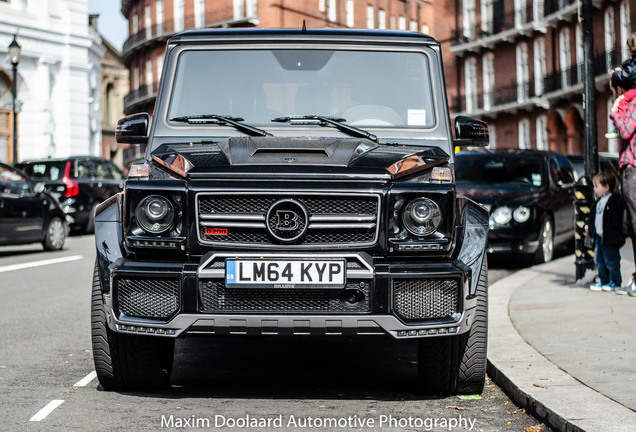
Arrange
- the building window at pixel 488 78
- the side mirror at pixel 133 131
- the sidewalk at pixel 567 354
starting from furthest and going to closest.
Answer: the building window at pixel 488 78 → the side mirror at pixel 133 131 → the sidewalk at pixel 567 354

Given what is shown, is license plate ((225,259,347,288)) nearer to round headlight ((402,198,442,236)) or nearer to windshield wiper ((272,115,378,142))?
round headlight ((402,198,442,236))

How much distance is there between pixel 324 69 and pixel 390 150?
0.93 m

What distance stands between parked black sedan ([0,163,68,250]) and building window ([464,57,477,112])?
42647mm

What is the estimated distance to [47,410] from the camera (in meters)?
5.47

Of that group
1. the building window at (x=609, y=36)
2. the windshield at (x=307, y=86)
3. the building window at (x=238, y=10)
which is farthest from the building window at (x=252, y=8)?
the windshield at (x=307, y=86)

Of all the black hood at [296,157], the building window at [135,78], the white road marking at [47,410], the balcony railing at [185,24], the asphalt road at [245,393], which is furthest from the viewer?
the building window at [135,78]

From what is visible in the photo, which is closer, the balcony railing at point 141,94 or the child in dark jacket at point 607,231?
the child in dark jacket at point 607,231

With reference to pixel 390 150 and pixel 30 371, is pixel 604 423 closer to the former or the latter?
pixel 390 150

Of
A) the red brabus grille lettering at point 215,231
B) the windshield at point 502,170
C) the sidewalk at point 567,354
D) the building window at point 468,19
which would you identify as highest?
the building window at point 468,19

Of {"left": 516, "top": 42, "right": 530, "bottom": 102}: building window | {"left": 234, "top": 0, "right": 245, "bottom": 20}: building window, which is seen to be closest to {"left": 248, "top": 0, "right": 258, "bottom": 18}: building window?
{"left": 234, "top": 0, "right": 245, "bottom": 20}: building window

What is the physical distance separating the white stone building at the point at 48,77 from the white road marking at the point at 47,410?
34.7 metres

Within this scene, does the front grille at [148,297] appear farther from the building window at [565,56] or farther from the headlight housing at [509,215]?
the building window at [565,56]

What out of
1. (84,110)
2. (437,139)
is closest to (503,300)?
(437,139)

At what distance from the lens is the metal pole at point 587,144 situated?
10727 mm
